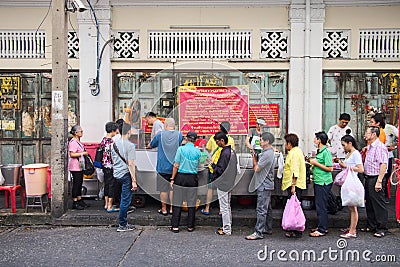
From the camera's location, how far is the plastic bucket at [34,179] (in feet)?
22.5

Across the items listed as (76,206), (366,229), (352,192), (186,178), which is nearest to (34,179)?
(76,206)

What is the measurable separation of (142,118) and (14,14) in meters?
3.40

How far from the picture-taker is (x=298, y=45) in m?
8.66

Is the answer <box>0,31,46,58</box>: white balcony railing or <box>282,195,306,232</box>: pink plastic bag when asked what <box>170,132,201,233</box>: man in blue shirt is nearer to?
<box>282,195,306,232</box>: pink plastic bag

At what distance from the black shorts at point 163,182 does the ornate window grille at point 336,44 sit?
4.27 metres

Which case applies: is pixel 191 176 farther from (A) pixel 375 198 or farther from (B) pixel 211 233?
(A) pixel 375 198

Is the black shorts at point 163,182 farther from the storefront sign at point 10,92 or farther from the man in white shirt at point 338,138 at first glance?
Result: the storefront sign at point 10,92

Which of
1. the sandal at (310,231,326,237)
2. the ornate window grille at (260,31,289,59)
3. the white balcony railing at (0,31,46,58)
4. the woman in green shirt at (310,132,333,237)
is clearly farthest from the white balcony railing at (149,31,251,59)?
the sandal at (310,231,326,237)

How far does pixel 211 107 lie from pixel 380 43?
3.63 meters

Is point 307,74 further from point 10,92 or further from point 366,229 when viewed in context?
point 10,92

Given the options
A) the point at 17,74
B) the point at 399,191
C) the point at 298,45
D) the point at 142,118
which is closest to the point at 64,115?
the point at 142,118

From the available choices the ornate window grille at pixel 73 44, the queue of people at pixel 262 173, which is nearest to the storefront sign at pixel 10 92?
the ornate window grille at pixel 73 44

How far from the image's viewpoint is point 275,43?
8.77 metres

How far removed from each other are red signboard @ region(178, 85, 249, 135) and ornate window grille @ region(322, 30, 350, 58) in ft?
5.92
